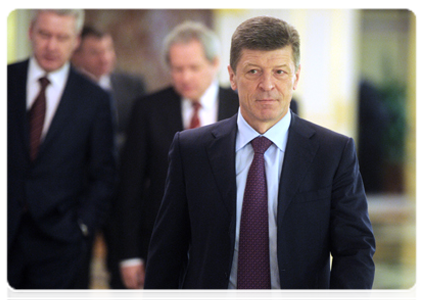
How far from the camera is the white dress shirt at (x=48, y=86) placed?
9.41 feet

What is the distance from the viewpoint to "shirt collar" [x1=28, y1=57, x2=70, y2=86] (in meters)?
2.92

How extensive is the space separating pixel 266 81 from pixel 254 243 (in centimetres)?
47

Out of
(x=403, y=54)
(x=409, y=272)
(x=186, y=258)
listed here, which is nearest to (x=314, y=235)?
(x=186, y=258)

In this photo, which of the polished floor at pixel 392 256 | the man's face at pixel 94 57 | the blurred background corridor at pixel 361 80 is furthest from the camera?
the blurred background corridor at pixel 361 80

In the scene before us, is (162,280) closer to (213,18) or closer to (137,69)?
(137,69)

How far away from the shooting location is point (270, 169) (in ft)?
5.69

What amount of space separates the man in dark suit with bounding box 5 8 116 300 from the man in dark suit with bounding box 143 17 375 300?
1.14m

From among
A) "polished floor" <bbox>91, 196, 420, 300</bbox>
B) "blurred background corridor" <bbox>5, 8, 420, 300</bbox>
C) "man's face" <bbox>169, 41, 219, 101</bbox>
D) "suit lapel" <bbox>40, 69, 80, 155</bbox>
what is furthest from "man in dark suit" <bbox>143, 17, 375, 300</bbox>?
"polished floor" <bbox>91, 196, 420, 300</bbox>

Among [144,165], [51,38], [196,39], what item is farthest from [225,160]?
[51,38]

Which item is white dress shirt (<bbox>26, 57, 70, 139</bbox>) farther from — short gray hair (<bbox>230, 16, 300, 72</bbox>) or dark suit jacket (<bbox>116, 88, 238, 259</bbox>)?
short gray hair (<bbox>230, 16, 300, 72</bbox>)

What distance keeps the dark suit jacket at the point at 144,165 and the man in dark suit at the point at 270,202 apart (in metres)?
0.94

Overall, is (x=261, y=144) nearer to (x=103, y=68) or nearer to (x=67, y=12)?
(x=67, y=12)

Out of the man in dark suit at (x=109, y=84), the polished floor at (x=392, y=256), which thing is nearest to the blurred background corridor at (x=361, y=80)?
the polished floor at (x=392, y=256)

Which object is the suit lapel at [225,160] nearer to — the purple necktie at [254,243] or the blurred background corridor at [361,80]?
the purple necktie at [254,243]
